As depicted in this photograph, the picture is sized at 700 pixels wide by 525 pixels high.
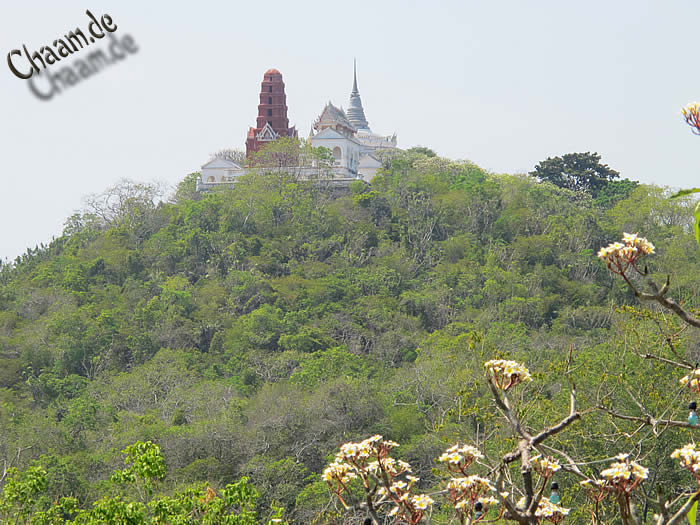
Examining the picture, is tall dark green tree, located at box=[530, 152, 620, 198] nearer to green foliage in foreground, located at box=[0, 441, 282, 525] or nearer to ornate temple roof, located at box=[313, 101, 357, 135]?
ornate temple roof, located at box=[313, 101, 357, 135]

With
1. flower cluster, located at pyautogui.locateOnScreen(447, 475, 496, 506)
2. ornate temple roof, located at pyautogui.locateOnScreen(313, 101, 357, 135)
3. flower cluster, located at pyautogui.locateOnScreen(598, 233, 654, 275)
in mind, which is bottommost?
flower cluster, located at pyautogui.locateOnScreen(447, 475, 496, 506)

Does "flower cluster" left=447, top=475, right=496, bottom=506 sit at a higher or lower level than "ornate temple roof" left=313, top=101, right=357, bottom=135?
lower

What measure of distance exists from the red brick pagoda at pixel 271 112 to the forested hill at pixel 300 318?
345 centimetres

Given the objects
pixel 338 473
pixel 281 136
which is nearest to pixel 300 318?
pixel 281 136

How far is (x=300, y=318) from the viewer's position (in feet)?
99.7

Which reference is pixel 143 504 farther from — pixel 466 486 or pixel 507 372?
pixel 507 372

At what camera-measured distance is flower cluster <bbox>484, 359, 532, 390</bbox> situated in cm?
411

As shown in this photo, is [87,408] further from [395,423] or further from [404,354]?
[404,354]

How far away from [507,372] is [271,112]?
3840 centimetres

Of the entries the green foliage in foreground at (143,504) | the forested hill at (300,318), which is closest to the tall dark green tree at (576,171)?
the forested hill at (300,318)

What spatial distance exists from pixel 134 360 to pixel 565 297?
48.3 feet

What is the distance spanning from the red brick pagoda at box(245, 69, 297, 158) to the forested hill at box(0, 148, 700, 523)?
3446 millimetres

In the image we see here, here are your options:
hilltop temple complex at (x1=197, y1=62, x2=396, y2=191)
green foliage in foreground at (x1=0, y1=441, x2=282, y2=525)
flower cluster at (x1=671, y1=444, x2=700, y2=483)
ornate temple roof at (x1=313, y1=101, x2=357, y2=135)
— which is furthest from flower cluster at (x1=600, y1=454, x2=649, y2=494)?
ornate temple roof at (x1=313, y1=101, x2=357, y2=135)

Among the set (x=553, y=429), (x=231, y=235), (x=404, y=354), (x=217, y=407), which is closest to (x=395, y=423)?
(x=217, y=407)
